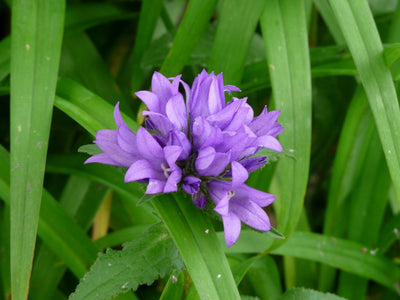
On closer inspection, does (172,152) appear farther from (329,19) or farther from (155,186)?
(329,19)

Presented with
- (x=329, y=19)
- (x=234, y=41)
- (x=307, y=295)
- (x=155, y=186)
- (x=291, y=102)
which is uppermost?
(x=329, y=19)

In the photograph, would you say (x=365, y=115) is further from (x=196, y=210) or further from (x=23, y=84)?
(x=23, y=84)

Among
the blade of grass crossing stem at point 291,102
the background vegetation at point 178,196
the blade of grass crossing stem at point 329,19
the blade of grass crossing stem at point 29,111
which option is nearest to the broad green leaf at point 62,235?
the background vegetation at point 178,196

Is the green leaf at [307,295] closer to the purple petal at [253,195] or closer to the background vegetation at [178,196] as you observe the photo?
the background vegetation at [178,196]

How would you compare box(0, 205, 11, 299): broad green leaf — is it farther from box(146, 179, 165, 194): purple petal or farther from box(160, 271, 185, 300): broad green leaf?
box(146, 179, 165, 194): purple petal

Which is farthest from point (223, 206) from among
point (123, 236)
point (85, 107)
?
point (123, 236)

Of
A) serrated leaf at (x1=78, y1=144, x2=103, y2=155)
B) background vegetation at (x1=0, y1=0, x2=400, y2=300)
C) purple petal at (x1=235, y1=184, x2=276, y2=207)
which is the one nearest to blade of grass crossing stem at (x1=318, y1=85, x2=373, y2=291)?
background vegetation at (x1=0, y1=0, x2=400, y2=300)

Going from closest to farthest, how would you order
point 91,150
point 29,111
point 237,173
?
point 237,173 < point 91,150 < point 29,111
